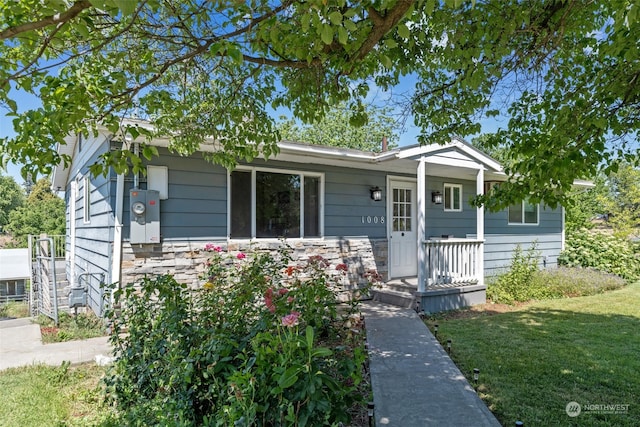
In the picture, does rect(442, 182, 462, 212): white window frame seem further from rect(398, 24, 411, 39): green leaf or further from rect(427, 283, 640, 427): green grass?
rect(398, 24, 411, 39): green leaf

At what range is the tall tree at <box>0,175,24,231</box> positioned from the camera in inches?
1104

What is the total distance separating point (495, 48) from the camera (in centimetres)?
328

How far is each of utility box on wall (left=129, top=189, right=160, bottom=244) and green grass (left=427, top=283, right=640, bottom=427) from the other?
13.9 ft

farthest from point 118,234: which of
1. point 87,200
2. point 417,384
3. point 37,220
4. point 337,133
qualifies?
point 337,133

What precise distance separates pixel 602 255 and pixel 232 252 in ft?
35.3

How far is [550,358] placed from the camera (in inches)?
167

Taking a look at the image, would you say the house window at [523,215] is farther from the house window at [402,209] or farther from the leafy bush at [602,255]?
the house window at [402,209]

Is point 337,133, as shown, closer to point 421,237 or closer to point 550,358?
point 421,237

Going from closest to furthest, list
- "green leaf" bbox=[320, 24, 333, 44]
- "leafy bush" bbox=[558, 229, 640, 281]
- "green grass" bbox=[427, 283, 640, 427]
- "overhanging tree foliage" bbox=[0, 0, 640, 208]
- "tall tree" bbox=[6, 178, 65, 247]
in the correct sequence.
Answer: "green leaf" bbox=[320, 24, 333, 44] → "overhanging tree foliage" bbox=[0, 0, 640, 208] → "green grass" bbox=[427, 283, 640, 427] → "leafy bush" bbox=[558, 229, 640, 281] → "tall tree" bbox=[6, 178, 65, 247]

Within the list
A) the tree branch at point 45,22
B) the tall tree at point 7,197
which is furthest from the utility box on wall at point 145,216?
the tall tree at point 7,197

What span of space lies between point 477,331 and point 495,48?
149 inches

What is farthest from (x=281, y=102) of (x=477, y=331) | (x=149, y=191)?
(x=477, y=331)

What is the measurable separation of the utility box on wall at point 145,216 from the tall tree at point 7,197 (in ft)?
98.3

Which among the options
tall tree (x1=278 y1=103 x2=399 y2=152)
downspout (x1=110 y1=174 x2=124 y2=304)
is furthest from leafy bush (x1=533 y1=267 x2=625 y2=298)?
tall tree (x1=278 y1=103 x2=399 y2=152)
